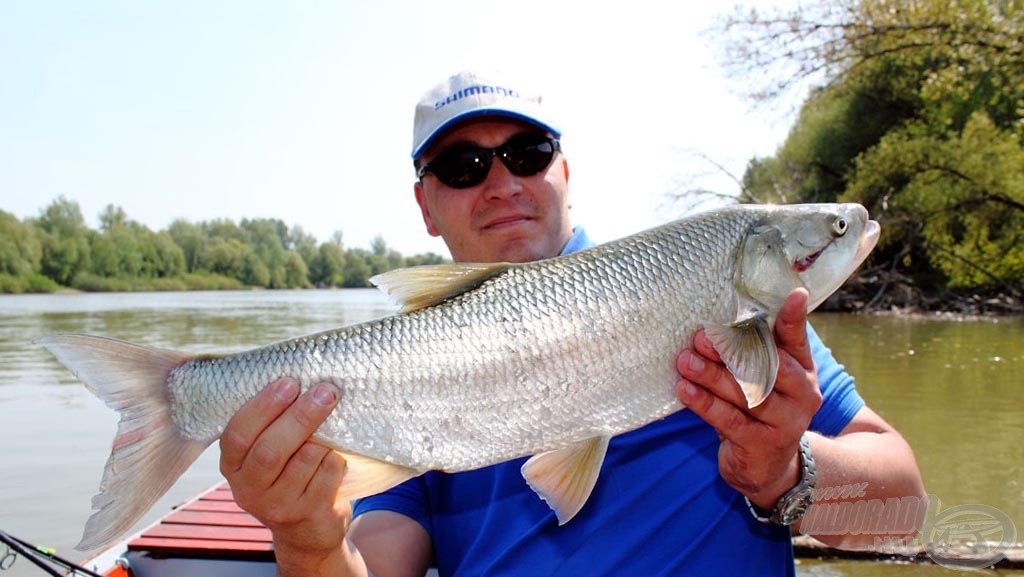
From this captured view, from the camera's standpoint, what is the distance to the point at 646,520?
2.16 m

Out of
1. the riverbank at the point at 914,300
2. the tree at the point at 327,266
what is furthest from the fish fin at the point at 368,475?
the tree at the point at 327,266

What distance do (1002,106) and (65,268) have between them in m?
64.1

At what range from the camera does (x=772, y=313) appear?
1.97 metres

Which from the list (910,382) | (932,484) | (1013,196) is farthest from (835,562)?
(1013,196)

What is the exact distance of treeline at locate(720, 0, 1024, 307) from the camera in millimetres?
15062

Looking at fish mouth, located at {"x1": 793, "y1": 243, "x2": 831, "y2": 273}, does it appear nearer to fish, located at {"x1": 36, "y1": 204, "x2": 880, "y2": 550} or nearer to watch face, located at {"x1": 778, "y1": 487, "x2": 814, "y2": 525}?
fish, located at {"x1": 36, "y1": 204, "x2": 880, "y2": 550}

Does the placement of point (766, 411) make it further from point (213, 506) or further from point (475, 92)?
point (213, 506)

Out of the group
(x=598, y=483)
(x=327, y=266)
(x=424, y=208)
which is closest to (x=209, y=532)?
(x=424, y=208)

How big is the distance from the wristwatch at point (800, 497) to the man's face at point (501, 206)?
4.43 ft

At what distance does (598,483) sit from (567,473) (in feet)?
1.07

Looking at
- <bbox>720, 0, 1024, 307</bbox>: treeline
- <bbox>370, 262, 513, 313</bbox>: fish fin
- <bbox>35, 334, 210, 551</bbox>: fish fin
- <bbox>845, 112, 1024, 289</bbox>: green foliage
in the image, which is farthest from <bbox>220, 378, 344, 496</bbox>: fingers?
<bbox>845, 112, 1024, 289</bbox>: green foliage

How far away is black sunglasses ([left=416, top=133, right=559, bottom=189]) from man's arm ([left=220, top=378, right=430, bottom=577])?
4.39 ft

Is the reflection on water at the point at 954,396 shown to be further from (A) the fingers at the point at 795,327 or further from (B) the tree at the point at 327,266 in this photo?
(B) the tree at the point at 327,266

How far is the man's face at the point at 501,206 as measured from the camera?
116 inches
